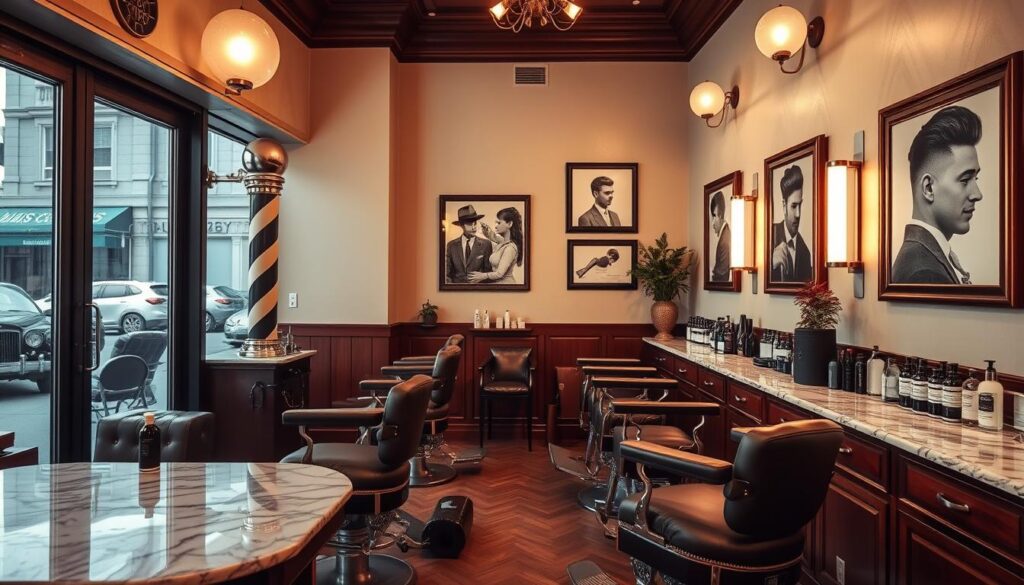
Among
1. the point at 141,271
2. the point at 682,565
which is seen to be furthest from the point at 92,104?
the point at 682,565

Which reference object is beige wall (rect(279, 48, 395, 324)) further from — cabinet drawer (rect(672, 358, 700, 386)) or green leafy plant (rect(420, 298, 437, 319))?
→ cabinet drawer (rect(672, 358, 700, 386))

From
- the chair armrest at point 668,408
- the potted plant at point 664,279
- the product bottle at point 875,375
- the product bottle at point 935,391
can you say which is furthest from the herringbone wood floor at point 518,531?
the potted plant at point 664,279

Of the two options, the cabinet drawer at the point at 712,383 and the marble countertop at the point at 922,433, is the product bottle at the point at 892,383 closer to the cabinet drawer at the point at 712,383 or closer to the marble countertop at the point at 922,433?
the marble countertop at the point at 922,433

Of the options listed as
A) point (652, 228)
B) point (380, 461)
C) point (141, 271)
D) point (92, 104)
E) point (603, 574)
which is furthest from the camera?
point (652, 228)

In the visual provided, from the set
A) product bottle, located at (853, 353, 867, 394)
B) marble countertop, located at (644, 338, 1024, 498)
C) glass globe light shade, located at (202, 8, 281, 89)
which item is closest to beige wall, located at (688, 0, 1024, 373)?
product bottle, located at (853, 353, 867, 394)

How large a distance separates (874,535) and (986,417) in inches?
21.8

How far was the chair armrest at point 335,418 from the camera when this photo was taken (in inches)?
105

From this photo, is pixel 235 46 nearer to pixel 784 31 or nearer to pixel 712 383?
pixel 784 31

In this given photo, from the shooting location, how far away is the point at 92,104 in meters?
3.17

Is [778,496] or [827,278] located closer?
[778,496]

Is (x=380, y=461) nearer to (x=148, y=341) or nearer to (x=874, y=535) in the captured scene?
(x=874, y=535)

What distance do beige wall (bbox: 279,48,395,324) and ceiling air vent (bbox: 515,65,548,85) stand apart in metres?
1.24

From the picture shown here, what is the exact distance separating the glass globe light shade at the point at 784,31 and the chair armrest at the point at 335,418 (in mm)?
2960

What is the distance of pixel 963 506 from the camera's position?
172cm
